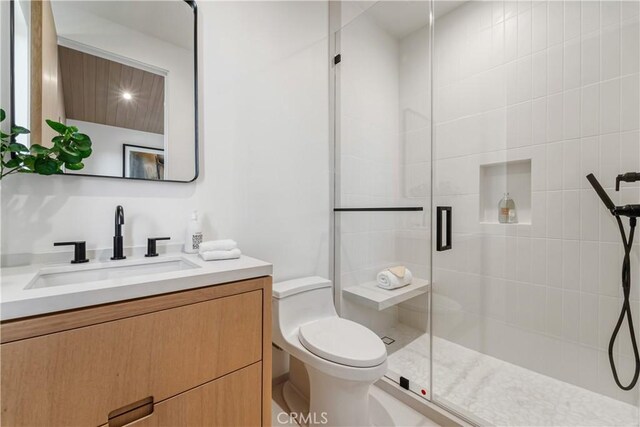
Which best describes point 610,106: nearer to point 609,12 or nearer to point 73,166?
point 609,12

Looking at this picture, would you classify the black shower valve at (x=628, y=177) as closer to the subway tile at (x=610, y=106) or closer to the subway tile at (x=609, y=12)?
the subway tile at (x=610, y=106)

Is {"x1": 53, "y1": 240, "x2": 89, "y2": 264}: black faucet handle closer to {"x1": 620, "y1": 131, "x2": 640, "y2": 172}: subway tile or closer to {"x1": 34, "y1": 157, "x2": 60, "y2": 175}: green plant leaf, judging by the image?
{"x1": 34, "y1": 157, "x2": 60, "y2": 175}: green plant leaf

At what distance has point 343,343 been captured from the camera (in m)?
1.19

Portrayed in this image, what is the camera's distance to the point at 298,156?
1660mm

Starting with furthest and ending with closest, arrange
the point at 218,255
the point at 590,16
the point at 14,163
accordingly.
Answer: the point at 590,16, the point at 218,255, the point at 14,163

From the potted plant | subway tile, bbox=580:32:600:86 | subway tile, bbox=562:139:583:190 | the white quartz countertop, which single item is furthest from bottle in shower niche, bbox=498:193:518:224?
the potted plant

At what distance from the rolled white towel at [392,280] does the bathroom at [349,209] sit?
3 cm

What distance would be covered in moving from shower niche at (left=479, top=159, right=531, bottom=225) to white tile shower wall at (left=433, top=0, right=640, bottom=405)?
0.05 metres

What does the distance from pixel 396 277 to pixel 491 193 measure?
0.85 m

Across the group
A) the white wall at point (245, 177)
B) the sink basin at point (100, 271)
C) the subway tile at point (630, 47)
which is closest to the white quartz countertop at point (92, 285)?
the sink basin at point (100, 271)

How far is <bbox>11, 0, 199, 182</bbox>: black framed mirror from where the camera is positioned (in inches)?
37.1

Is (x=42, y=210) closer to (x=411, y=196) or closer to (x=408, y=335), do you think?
(x=411, y=196)

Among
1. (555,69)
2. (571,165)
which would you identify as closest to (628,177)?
(571,165)

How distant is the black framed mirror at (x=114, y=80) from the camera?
0.94 metres
